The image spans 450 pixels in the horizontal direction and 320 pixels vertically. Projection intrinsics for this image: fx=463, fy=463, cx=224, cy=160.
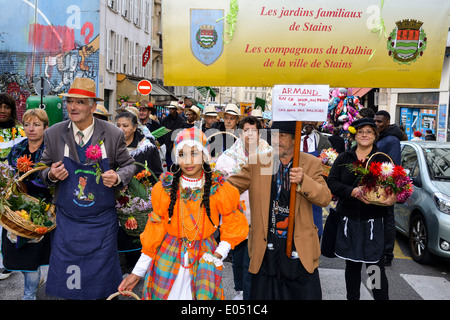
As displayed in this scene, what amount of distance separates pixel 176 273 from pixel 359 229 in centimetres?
200

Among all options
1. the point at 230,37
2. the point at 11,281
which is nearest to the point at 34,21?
the point at 11,281

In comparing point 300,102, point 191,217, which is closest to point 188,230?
point 191,217

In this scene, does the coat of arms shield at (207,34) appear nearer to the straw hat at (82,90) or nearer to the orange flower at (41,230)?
the straw hat at (82,90)

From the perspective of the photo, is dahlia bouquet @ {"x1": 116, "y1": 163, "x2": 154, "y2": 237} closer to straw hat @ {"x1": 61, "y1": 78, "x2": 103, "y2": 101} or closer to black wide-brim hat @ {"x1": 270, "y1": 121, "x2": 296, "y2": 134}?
straw hat @ {"x1": 61, "y1": 78, "x2": 103, "y2": 101}

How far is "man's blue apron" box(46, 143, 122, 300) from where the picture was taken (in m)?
3.87

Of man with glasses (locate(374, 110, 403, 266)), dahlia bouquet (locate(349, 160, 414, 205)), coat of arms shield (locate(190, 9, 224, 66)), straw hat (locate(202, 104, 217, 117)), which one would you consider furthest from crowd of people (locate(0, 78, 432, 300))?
straw hat (locate(202, 104, 217, 117))

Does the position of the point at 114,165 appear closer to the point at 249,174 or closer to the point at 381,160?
the point at 249,174

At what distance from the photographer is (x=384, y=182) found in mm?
4168

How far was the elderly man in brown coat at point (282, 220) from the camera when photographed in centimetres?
354

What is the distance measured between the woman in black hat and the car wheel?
2331mm

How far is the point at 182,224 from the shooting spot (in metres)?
3.28

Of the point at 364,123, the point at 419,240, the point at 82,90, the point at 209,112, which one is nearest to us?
the point at 82,90

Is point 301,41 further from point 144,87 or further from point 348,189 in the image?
point 144,87
